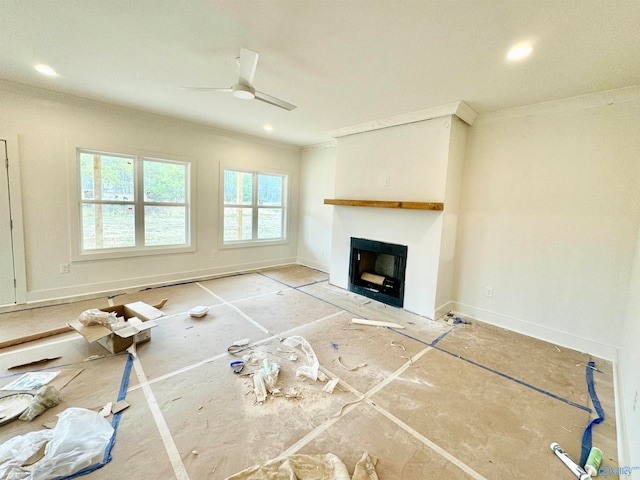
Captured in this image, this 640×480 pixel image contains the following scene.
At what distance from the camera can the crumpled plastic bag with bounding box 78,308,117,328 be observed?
7.94 feet

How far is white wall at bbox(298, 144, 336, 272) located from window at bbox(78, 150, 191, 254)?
8.00 feet

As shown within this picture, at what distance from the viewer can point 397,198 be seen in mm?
3762

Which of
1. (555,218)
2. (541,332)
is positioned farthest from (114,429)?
(555,218)

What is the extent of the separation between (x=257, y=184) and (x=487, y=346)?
4.71 meters

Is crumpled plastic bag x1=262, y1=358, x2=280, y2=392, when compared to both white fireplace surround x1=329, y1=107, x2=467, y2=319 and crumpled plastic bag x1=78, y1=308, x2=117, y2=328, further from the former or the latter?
white fireplace surround x1=329, y1=107, x2=467, y2=319

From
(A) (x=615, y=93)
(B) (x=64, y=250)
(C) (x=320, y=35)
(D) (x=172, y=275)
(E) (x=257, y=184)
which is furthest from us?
(E) (x=257, y=184)

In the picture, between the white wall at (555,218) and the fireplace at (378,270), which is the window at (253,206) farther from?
the white wall at (555,218)

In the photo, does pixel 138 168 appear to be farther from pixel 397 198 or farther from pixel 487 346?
pixel 487 346

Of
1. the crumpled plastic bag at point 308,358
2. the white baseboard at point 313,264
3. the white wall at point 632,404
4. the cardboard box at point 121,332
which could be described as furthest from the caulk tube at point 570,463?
the white baseboard at point 313,264

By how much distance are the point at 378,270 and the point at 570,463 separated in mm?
3011

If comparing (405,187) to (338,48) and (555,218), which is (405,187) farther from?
(338,48)

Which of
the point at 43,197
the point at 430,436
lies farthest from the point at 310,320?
the point at 43,197

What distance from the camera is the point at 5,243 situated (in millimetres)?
3188

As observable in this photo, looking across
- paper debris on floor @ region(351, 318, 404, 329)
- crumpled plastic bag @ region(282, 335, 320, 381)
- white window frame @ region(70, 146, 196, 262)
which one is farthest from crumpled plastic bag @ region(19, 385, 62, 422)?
paper debris on floor @ region(351, 318, 404, 329)
